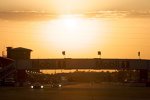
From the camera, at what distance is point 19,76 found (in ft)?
543

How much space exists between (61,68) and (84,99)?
106574mm

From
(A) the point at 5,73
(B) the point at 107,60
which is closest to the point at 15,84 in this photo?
(A) the point at 5,73

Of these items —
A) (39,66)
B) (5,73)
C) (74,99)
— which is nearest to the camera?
(74,99)

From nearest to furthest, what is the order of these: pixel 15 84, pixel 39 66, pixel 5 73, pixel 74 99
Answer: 1. pixel 74 99
2. pixel 15 84
3. pixel 5 73
4. pixel 39 66

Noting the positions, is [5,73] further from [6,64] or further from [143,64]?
[143,64]

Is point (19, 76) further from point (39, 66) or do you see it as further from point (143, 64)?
point (143, 64)

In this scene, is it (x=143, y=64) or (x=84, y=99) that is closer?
(x=84, y=99)

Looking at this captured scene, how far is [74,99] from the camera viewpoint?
56.1m

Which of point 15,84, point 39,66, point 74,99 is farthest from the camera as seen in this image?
point 39,66

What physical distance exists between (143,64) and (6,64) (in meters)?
44.3

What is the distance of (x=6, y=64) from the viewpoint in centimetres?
16612

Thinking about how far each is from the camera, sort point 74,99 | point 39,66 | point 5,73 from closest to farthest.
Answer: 1. point 74,99
2. point 5,73
3. point 39,66

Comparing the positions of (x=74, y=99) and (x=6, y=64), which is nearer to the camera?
(x=74, y=99)

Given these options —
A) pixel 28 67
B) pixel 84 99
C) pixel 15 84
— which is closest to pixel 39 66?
pixel 28 67
